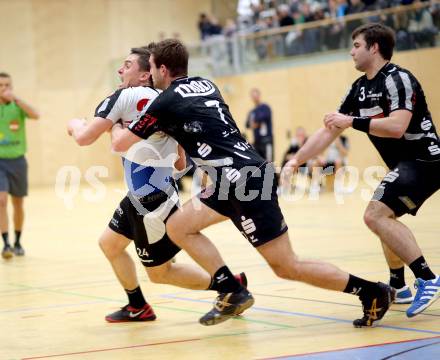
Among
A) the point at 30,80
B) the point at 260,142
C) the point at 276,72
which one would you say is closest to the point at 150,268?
the point at 260,142

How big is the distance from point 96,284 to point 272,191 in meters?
3.58

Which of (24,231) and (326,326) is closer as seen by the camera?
(326,326)

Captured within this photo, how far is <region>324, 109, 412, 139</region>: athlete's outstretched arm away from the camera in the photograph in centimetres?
620

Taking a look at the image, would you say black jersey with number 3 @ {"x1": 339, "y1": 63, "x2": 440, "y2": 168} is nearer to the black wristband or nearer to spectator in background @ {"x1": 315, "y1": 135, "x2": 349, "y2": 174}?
the black wristband

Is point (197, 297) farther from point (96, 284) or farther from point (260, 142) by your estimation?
point (260, 142)

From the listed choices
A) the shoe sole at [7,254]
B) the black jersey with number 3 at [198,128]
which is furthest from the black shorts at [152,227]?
the shoe sole at [7,254]

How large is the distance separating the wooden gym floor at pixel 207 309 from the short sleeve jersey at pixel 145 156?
40.3 inches

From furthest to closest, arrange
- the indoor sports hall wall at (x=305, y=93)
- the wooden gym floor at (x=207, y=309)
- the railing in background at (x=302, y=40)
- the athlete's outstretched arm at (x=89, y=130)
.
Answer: the indoor sports hall wall at (x=305, y=93), the railing in background at (x=302, y=40), the athlete's outstretched arm at (x=89, y=130), the wooden gym floor at (x=207, y=309)

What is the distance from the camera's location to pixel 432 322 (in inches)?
237

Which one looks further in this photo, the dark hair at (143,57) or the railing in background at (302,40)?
the railing in background at (302,40)

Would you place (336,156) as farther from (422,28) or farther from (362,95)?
(362,95)

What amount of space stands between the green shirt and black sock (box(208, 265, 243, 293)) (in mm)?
6261

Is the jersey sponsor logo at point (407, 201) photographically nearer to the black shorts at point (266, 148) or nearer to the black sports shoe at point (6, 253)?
the black sports shoe at point (6, 253)

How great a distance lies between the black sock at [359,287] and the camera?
19.2ft
